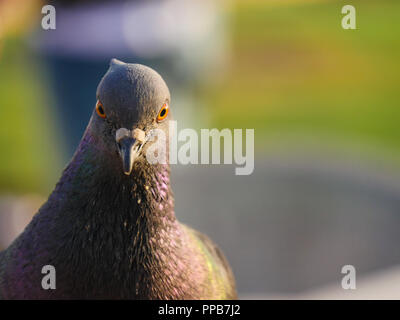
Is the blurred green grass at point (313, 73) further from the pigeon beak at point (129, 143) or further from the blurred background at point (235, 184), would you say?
the pigeon beak at point (129, 143)

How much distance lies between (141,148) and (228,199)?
1.58 meters

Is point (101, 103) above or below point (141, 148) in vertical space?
above

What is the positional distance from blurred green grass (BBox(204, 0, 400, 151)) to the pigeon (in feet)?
12.3

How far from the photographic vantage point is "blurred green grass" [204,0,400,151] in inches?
241

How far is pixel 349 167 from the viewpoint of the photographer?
2977mm

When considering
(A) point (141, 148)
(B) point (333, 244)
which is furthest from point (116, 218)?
(B) point (333, 244)

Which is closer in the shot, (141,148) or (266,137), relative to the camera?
(141,148)

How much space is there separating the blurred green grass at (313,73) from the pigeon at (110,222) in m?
3.76

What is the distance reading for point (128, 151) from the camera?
1360 mm

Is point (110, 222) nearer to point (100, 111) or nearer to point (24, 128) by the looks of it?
point (100, 111)

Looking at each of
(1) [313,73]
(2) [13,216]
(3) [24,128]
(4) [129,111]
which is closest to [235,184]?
(2) [13,216]

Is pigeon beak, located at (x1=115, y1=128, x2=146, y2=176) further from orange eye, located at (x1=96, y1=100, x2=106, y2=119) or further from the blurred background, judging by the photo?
the blurred background

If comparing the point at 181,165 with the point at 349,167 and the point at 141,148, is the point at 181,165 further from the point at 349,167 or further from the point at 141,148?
the point at 141,148

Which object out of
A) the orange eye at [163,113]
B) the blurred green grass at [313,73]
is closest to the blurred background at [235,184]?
the orange eye at [163,113]
